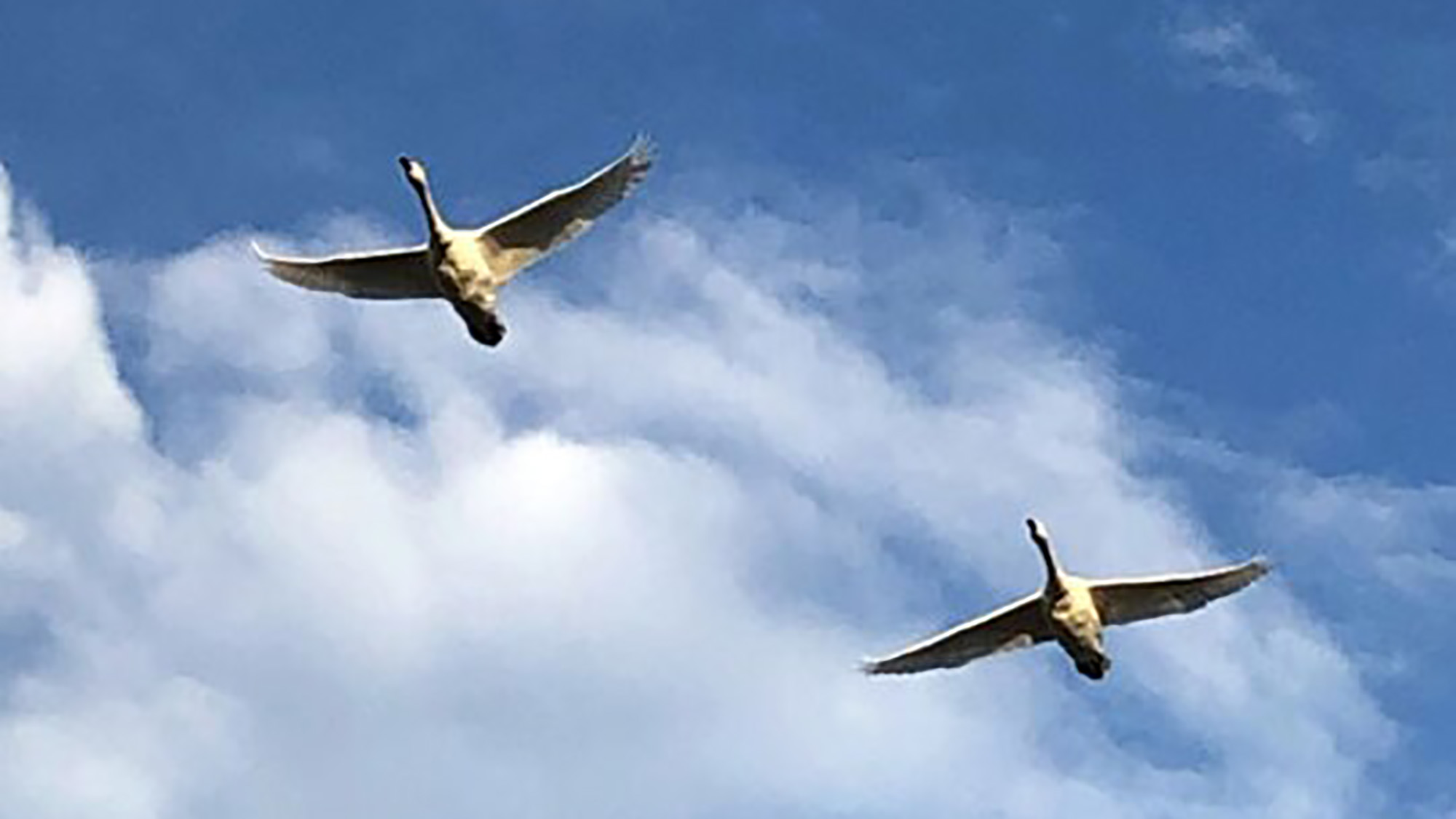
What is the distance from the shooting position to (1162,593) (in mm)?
84812

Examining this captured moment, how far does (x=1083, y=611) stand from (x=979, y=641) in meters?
3.39

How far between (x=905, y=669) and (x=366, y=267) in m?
18.1

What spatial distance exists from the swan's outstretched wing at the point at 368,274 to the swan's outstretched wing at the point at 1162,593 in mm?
19221

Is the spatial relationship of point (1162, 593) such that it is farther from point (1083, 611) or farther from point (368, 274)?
point (368, 274)

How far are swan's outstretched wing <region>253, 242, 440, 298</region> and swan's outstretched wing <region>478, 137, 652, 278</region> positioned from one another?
1.85 meters

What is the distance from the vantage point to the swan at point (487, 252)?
264ft

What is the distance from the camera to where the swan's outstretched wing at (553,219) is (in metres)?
81.2

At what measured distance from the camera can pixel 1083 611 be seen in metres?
84.6

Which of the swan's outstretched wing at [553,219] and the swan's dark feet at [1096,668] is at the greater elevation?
the swan's outstretched wing at [553,219]

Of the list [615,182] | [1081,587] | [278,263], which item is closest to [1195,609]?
[1081,587]

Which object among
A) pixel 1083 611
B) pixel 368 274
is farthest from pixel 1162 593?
pixel 368 274

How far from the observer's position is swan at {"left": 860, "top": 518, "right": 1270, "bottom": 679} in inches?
3314

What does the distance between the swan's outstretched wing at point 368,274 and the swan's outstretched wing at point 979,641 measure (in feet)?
52.4

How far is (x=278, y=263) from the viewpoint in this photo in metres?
84.6
